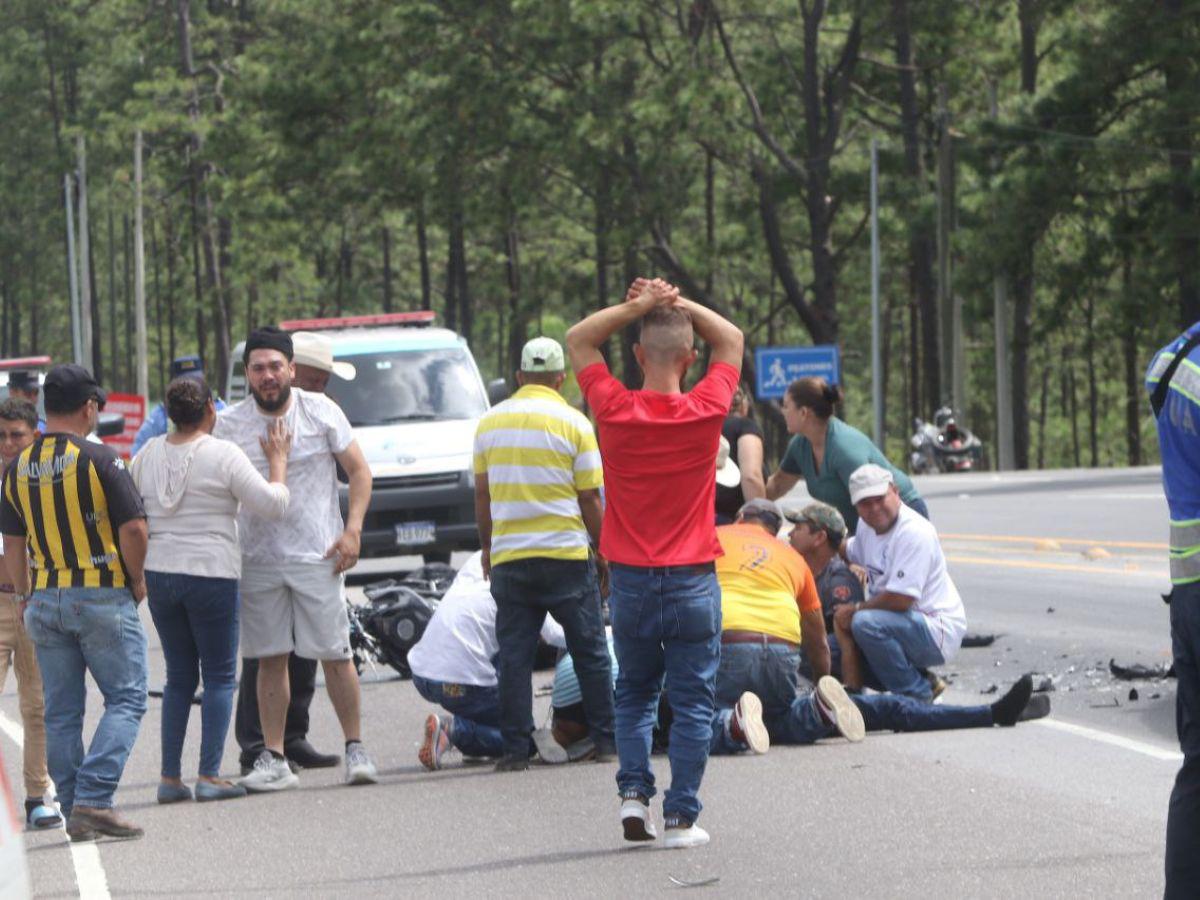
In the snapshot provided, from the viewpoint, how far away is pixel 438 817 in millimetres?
8641

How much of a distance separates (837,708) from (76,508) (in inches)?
143

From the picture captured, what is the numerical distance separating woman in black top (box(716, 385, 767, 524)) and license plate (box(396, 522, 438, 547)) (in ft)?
20.2

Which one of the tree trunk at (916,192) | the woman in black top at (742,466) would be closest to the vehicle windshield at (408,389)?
the woman in black top at (742,466)

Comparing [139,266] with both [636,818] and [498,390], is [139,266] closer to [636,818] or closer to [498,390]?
[498,390]

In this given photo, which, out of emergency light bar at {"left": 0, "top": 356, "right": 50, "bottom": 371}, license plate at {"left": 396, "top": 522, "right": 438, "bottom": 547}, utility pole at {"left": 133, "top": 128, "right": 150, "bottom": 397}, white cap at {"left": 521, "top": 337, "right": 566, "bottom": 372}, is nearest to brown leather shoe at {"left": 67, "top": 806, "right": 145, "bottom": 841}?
white cap at {"left": 521, "top": 337, "right": 566, "bottom": 372}

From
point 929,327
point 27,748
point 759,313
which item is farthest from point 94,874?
point 759,313

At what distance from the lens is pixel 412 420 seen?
2011 cm

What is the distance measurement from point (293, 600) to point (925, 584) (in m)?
3.26

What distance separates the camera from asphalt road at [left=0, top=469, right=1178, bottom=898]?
23.7ft

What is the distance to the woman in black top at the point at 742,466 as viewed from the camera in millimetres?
12438

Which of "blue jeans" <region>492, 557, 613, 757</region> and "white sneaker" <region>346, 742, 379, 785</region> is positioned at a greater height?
"blue jeans" <region>492, 557, 613, 757</region>

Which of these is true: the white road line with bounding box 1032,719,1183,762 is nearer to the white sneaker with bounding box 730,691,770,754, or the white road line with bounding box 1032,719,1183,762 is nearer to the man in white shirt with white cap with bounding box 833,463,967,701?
the man in white shirt with white cap with bounding box 833,463,967,701

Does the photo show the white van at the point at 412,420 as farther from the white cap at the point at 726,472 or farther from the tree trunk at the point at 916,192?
the tree trunk at the point at 916,192

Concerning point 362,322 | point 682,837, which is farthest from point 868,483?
point 362,322
